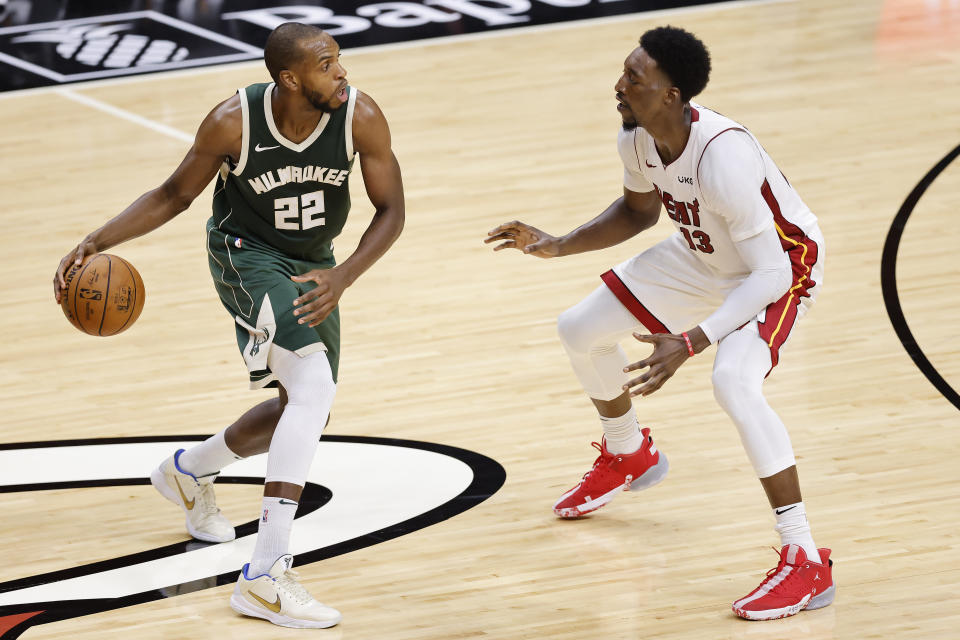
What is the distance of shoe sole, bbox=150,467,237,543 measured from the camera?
4.82 metres

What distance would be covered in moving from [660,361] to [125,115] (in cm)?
670

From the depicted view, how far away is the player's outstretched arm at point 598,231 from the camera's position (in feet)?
15.5

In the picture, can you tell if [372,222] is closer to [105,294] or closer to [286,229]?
[286,229]

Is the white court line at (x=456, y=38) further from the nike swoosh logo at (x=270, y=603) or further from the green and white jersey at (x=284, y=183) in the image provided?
the nike swoosh logo at (x=270, y=603)

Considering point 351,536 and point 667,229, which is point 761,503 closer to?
point 351,536

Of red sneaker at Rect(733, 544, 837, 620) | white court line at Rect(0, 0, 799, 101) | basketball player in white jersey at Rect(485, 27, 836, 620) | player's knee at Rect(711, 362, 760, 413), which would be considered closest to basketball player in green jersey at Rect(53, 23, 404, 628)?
basketball player in white jersey at Rect(485, 27, 836, 620)

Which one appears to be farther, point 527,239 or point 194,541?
point 194,541

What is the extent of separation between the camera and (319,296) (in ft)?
14.0

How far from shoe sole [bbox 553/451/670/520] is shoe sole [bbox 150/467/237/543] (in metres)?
1.10

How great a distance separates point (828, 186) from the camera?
26.3ft

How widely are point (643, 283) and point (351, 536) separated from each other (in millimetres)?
1255

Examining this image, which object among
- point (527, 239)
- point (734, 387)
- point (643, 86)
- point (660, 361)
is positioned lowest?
point (734, 387)

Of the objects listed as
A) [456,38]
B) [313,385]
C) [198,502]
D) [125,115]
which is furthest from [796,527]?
[456,38]

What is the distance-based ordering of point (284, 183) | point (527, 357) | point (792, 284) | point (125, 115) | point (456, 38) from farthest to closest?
point (456, 38), point (125, 115), point (527, 357), point (284, 183), point (792, 284)
